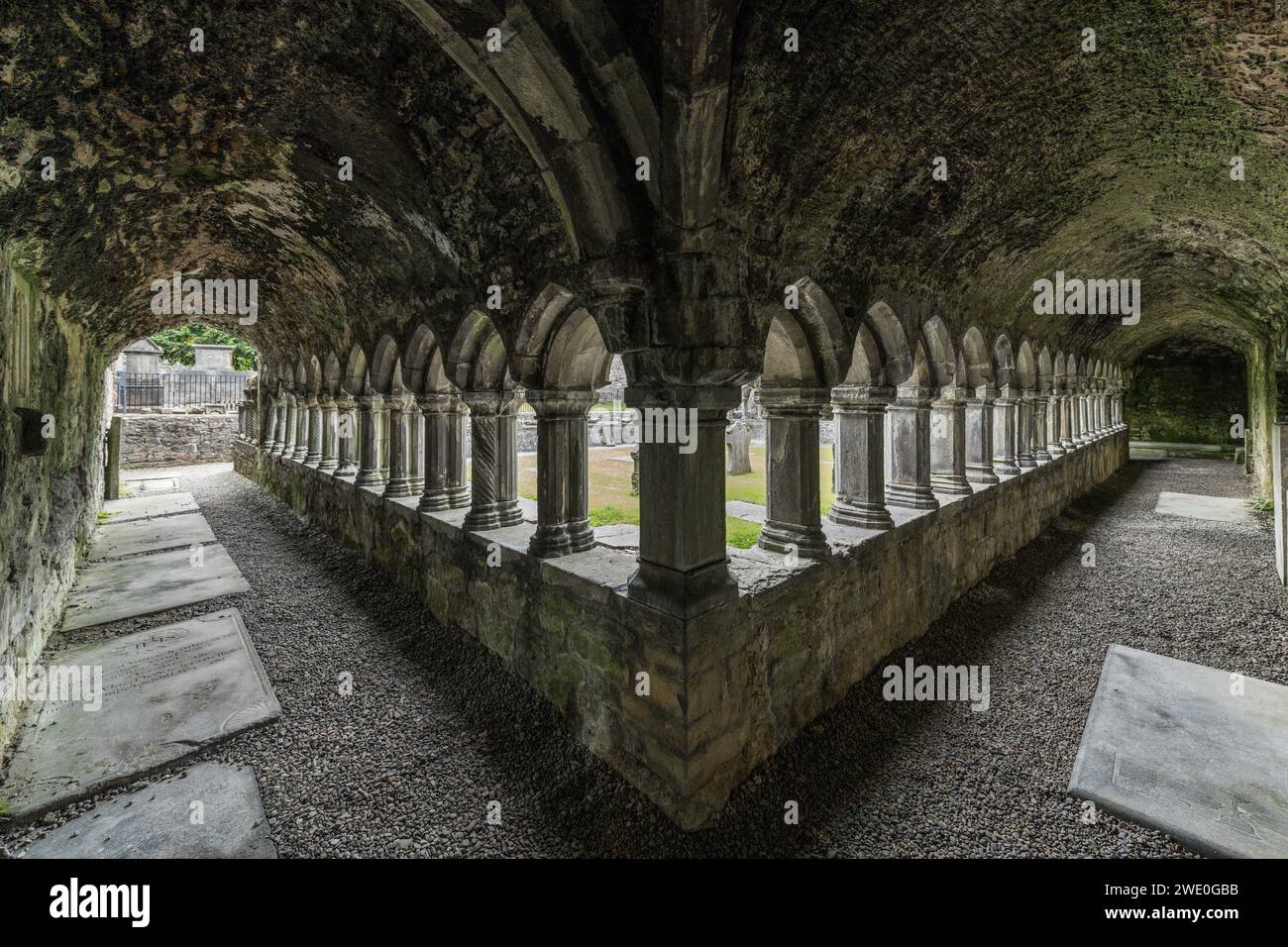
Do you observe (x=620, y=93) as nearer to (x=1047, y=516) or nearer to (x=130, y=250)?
(x=130, y=250)

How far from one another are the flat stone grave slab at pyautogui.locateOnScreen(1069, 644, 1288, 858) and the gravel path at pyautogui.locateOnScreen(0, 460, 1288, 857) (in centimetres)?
12

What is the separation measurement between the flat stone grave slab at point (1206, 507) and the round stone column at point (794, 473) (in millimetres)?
7772

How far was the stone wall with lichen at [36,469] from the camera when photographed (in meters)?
2.98

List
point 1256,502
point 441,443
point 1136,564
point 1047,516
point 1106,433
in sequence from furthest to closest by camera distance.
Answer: point 1106,433, point 1256,502, point 1047,516, point 1136,564, point 441,443

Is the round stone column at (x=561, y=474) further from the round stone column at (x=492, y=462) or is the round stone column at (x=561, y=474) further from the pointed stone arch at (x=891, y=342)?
the pointed stone arch at (x=891, y=342)

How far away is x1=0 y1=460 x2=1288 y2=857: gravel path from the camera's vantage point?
90.5 inches

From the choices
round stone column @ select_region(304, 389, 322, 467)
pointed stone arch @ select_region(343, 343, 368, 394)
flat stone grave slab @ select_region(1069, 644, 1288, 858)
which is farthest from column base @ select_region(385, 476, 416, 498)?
flat stone grave slab @ select_region(1069, 644, 1288, 858)

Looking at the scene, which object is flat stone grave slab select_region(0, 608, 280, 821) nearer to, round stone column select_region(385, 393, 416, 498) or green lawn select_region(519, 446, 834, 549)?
round stone column select_region(385, 393, 416, 498)

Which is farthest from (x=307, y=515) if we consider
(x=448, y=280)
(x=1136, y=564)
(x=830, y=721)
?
(x=1136, y=564)

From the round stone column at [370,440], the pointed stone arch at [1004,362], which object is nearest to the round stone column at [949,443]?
the pointed stone arch at [1004,362]

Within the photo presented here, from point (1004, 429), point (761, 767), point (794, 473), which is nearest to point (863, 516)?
point (794, 473)

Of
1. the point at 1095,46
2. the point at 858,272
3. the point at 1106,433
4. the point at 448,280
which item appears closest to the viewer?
the point at 1095,46

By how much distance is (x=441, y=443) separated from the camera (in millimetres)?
4805

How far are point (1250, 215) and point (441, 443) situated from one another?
7110mm
